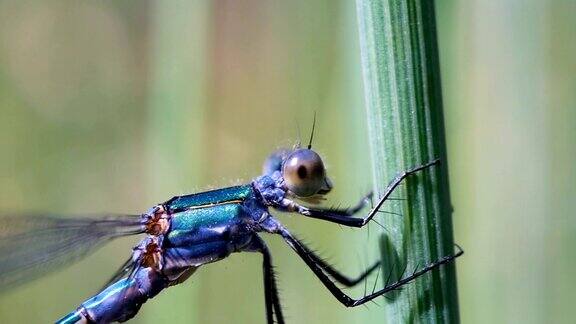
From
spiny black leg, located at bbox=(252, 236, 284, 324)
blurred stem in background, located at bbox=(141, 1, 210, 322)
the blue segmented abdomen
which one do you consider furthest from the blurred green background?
spiny black leg, located at bbox=(252, 236, 284, 324)

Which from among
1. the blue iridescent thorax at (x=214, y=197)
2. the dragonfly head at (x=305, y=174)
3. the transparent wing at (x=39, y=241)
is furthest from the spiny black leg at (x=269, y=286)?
the transparent wing at (x=39, y=241)

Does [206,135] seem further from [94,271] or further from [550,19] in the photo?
[550,19]

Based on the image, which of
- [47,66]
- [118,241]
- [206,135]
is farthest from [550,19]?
[47,66]

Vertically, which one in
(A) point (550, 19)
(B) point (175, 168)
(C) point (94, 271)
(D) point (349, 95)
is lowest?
(C) point (94, 271)

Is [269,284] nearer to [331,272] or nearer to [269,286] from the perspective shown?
[269,286]

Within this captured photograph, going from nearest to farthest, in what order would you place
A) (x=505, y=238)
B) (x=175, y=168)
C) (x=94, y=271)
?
(x=175, y=168) → (x=505, y=238) → (x=94, y=271)

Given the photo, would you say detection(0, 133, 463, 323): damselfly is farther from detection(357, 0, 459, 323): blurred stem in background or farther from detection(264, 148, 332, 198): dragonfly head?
detection(357, 0, 459, 323): blurred stem in background

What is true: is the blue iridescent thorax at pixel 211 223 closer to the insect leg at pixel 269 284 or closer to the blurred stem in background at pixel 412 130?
the insect leg at pixel 269 284
